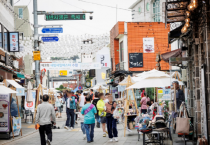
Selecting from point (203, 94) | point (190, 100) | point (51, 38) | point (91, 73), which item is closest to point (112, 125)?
point (190, 100)

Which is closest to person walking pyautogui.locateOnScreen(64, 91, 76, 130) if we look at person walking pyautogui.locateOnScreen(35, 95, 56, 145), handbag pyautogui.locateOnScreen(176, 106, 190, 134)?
person walking pyautogui.locateOnScreen(35, 95, 56, 145)

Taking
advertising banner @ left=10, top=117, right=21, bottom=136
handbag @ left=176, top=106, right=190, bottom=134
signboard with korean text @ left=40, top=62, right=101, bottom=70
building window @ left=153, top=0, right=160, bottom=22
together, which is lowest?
advertising banner @ left=10, top=117, right=21, bottom=136

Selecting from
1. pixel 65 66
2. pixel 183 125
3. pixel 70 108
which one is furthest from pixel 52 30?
pixel 183 125

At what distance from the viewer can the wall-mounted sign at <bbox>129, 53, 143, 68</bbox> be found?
3136cm

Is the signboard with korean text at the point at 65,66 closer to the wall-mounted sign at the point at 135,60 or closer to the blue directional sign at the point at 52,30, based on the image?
the wall-mounted sign at the point at 135,60

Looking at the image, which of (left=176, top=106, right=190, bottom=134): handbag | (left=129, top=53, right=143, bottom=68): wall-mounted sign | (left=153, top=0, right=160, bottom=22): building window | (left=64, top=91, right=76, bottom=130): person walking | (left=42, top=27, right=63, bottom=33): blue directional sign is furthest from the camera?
(left=153, top=0, right=160, bottom=22): building window

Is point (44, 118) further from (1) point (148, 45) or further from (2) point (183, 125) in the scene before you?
(1) point (148, 45)

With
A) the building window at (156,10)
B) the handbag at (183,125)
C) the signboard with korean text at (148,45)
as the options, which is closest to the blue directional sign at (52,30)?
the signboard with korean text at (148,45)

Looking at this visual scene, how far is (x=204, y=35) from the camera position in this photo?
31.7 ft

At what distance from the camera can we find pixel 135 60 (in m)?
31.4

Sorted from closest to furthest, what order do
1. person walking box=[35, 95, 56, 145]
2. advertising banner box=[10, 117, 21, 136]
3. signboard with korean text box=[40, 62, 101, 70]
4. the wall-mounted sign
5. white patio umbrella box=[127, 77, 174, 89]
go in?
person walking box=[35, 95, 56, 145], white patio umbrella box=[127, 77, 174, 89], advertising banner box=[10, 117, 21, 136], signboard with korean text box=[40, 62, 101, 70], the wall-mounted sign

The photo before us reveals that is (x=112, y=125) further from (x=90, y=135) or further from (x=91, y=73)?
(x=91, y=73)

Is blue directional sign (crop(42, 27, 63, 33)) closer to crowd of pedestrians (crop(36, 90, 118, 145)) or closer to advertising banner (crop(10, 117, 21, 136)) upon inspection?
crowd of pedestrians (crop(36, 90, 118, 145))

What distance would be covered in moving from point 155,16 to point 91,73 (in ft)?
111
